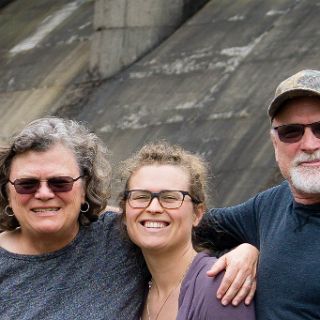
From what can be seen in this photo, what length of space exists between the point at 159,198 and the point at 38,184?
1.70 ft

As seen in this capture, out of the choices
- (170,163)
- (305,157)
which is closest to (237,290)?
(305,157)

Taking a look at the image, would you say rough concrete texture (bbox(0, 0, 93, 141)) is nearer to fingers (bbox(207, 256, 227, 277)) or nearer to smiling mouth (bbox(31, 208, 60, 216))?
smiling mouth (bbox(31, 208, 60, 216))

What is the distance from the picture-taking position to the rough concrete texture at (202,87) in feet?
29.4

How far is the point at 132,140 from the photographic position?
10.0 m

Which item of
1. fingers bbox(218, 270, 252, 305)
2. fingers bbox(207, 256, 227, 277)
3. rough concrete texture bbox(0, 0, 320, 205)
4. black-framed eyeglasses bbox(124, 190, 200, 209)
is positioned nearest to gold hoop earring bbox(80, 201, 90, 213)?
black-framed eyeglasses bbox(124, 190, 200, 209)

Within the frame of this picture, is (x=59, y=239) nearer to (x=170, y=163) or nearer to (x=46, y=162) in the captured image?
(x=46, y=162)

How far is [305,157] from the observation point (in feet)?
13.2

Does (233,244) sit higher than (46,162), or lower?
lower

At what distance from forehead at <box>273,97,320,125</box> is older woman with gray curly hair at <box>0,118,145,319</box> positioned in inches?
41.7

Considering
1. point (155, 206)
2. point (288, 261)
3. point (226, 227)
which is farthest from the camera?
point (226, 227)

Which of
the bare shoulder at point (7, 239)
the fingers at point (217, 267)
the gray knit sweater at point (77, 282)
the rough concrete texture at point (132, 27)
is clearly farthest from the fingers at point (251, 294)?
the rough concrete texture at point (132, 27)

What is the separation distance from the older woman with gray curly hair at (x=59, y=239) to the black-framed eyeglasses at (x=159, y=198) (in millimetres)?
319

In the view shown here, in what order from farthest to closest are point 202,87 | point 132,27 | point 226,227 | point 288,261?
point 132,27 < point 202,87 < point 226,227 < point 288,261

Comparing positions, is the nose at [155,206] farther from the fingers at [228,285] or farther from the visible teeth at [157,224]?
the fingers at [228,285]
